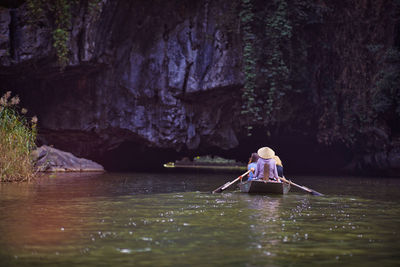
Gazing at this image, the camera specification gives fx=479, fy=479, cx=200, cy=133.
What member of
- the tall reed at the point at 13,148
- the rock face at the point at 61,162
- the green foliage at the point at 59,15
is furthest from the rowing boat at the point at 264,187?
the rock face at the point at 61,162

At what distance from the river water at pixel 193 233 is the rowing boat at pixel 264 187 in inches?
84.9

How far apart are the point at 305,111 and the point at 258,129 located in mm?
3013

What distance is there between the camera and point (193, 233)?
16.8ft

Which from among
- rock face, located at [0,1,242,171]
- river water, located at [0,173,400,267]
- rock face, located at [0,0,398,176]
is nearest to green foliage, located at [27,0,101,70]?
rock face, located at [0,0,398,176]

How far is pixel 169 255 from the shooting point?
13.1 feet

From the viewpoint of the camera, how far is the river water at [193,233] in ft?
12.8

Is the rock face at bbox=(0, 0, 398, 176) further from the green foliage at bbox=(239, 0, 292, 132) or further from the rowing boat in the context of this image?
the rowing boat

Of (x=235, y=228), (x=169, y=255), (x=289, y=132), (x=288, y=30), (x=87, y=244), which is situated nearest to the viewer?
(x=169, y=255)

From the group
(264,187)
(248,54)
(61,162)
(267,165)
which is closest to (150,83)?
(248,54)

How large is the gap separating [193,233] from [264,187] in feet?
19.8

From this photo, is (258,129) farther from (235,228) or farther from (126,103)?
(235,228)

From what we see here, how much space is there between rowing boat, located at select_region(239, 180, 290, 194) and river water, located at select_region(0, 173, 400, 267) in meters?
2.16

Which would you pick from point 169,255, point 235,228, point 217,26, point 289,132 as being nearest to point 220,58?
point 217,26

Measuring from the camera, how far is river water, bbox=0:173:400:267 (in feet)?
12.8
